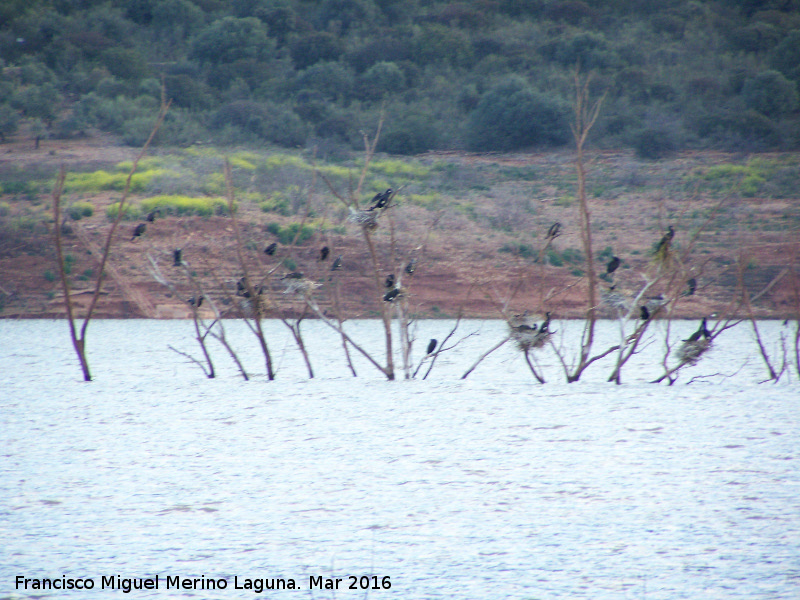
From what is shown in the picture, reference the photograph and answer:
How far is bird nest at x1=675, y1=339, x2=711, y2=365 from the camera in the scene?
10281 mm

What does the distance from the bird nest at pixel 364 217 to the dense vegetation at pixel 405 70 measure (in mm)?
26836

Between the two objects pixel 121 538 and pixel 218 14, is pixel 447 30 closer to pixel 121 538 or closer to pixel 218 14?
pixel 218 14

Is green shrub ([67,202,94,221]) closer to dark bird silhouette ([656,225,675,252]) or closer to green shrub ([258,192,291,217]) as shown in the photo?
green shrub ([258,192,291,217])

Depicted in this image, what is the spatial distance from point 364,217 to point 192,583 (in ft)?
19.1

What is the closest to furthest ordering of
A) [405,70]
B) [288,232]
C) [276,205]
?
[288,232]
[276,205]
[405,70]

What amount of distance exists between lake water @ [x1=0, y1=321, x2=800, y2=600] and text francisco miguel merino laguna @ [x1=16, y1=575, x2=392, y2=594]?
2.6 inches

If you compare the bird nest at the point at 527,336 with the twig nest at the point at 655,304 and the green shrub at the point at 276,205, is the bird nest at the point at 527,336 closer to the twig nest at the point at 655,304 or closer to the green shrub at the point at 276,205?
the twig nest at the point at 655,304

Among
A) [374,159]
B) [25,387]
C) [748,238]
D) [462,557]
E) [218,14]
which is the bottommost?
[462,557]

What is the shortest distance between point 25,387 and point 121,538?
26.8 feet

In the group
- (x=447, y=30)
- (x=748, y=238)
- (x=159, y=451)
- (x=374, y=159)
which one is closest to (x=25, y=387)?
(x=159, y=451)

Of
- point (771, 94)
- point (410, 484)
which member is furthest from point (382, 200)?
point (771, 94)

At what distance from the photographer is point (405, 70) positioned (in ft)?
147

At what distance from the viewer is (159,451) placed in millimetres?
8219

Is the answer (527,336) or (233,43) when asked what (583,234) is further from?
(233,43)
